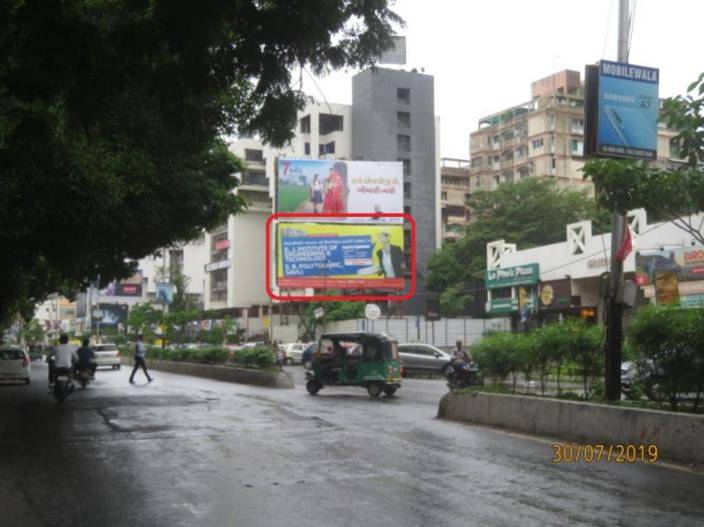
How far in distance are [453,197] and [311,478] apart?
8362 cm

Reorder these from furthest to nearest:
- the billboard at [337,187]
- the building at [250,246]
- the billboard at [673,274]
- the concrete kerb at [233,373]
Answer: the building at [250,246]
the billboard at [337,187]
the billboard at [673,274]
the concrete kerb at [233,373]

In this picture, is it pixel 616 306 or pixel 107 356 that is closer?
pixel 616 306

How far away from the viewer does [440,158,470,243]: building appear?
88.8 metres

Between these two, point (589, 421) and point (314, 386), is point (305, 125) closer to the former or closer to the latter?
point (314, 386)

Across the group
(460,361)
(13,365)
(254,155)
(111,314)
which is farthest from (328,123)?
(460,361)

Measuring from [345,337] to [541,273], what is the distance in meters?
25.4

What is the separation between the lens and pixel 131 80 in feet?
24.5

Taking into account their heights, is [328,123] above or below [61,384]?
above

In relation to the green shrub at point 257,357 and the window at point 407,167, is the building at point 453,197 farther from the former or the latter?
the green shrub at point 257,357

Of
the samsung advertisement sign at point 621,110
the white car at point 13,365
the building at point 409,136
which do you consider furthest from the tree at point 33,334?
the samsung advertisement sign at point 621,110

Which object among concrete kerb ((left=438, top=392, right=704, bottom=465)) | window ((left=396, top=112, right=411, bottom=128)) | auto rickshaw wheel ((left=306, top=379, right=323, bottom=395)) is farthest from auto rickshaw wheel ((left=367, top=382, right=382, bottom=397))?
window ((left=396, top=112, right=411, bottom=128))

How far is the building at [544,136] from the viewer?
268 ft

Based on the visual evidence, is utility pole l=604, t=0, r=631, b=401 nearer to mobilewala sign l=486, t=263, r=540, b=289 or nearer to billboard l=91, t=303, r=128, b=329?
mobilewala sign l=486, t=263, r=540, b=289
